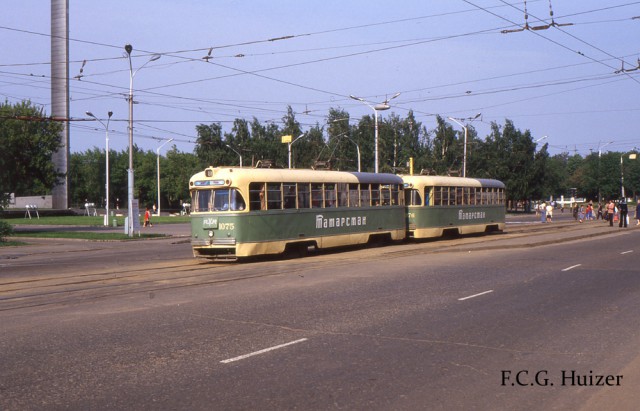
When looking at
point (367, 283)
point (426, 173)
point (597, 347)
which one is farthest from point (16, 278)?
point (426, 173)

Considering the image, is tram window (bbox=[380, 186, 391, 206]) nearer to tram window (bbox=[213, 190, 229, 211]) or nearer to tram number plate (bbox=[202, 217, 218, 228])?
tram window (bbox=[213, 190, 229, 211])

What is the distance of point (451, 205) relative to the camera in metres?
33.0

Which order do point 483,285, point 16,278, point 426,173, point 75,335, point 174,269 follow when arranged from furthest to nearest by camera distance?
point 426,173 → point 174,269 → point 16,278 → point 483,285 → point 75,335

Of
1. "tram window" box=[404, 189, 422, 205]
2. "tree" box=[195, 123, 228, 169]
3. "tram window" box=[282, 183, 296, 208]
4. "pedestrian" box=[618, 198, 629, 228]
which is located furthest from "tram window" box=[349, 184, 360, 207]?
"tree" box=[195, 123, 228, 169]

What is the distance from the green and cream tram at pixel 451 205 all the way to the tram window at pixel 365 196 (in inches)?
139

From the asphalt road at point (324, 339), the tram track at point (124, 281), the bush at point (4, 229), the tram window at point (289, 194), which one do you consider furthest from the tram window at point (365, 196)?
the bush at point (4, 229)

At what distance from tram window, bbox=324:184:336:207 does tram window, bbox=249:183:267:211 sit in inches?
133

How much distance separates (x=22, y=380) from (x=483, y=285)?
31.9ft

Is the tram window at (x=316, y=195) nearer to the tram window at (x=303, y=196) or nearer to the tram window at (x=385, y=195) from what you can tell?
the tram window at (x=303, y=196)

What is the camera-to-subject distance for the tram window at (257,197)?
21.6 meters

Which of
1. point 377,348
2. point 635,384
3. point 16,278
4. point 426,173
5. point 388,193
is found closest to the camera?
point 635,384

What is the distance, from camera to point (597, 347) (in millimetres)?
8688

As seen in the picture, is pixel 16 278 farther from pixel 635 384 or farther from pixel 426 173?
pixel 426 173

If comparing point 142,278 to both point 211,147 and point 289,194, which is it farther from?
point 211,147
